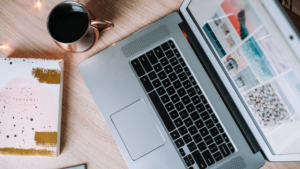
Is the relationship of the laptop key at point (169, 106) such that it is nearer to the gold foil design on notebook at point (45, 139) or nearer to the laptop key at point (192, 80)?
the laptop key at point (192, 80)

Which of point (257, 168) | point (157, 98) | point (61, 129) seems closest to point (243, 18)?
point (157, 98)

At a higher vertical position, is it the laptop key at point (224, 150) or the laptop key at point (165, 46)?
the laptop key at point (165, 46)

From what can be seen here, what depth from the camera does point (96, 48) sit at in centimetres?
58

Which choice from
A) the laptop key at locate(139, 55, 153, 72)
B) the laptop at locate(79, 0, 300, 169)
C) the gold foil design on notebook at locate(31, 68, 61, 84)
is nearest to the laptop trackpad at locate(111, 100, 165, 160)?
the laptop at locate(79, 0, 300, 169)

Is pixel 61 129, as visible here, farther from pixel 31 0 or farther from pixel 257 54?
pixel 257 54

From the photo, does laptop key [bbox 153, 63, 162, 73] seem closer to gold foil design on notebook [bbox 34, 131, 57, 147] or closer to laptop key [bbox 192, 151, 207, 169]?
laptop key [bbox 192, 151, 207, 169]

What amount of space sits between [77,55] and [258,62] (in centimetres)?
52

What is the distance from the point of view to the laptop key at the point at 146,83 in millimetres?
541

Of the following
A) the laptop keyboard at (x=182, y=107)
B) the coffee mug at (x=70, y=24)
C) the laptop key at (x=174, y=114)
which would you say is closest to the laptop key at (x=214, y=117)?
the laptop keyboard at (x=182, y=107)

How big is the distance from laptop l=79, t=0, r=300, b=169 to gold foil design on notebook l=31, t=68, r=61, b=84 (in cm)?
8

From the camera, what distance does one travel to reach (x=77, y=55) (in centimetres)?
57

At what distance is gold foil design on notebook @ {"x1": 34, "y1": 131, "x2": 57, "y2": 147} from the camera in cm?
53

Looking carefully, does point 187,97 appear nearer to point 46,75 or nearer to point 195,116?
point 195,116

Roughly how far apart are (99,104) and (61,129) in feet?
0.50
